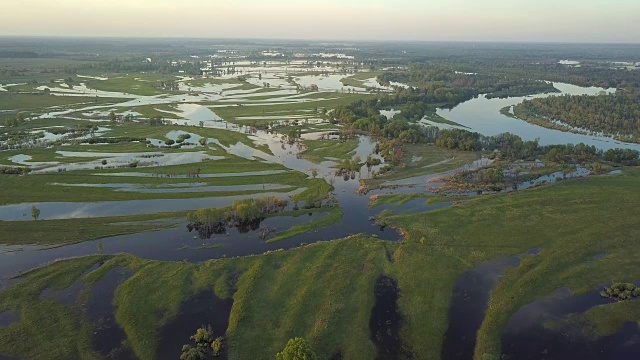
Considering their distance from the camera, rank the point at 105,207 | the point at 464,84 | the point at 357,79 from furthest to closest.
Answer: the point at 357,79, the point at 464,84, the point at 105,207

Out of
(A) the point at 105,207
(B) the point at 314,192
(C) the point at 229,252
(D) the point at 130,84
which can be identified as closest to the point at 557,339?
(C) the point at 229,252

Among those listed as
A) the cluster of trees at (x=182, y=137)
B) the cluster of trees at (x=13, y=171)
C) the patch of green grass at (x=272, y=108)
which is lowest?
the cluster of trees at (x=13, y=171)

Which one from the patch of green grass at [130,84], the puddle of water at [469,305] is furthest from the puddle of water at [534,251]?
the patch of green grass at [130,84]

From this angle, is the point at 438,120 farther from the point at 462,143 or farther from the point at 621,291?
the point at 621,291

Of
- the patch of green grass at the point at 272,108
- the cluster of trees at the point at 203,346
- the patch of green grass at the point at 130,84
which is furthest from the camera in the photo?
the patch of green grass at the point at 130,84

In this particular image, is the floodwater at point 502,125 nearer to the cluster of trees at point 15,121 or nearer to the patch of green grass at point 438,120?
the patch of green grass at point 438,120

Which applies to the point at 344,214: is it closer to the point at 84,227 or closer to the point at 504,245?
the point at 504,245

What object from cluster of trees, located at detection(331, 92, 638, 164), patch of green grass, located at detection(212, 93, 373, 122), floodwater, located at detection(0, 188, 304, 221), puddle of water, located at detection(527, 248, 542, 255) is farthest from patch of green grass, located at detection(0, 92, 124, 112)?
puddle of water, located at detection(527, 248, 542, 255)

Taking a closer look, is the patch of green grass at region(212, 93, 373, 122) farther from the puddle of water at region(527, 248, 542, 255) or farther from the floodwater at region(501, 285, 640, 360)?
the floodwater at region(501, 285, 640, 360)
